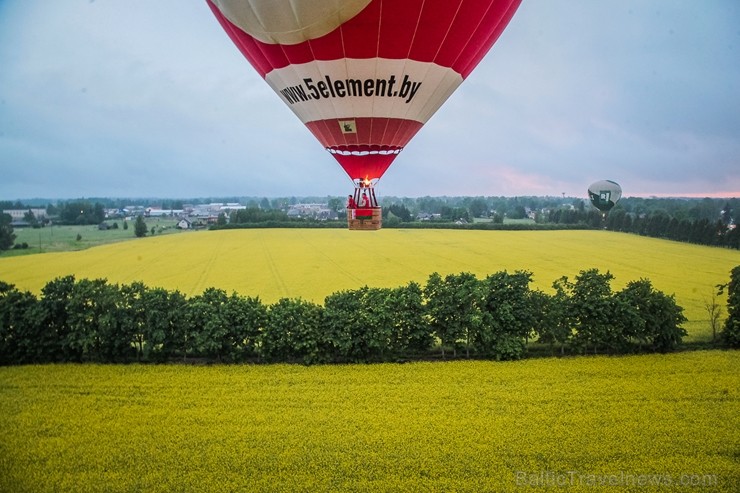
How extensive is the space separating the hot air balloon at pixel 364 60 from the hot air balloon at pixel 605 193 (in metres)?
26.5

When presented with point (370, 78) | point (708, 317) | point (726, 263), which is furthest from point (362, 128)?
point (726, 263)

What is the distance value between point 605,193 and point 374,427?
28.6 metres

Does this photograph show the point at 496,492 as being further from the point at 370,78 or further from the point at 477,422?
the point at 370,78

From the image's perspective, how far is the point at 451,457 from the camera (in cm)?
983

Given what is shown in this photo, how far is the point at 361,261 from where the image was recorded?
124 feet

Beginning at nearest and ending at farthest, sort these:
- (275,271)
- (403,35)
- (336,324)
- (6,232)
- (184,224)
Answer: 1. (403,35)
2. (336,324)
3. (6,232)
4. (275,271)
5. (184,224)

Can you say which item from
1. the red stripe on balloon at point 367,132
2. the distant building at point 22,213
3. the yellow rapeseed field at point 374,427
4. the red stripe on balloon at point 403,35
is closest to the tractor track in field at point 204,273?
the distant building at point 22,213

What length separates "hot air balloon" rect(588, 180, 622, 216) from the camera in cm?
3403

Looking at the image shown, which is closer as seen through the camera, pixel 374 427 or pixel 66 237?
pixel 374 427

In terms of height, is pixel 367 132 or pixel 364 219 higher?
pixel 367 132

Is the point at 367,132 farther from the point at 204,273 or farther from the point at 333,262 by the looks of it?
the point at 333,262

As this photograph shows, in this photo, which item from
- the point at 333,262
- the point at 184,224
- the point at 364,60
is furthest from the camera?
the point at 184,224

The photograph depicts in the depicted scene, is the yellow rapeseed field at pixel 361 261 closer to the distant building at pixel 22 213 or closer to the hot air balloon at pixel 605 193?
the distant building at pixel 22 213

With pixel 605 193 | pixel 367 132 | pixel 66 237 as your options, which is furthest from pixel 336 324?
pixel 66 237
